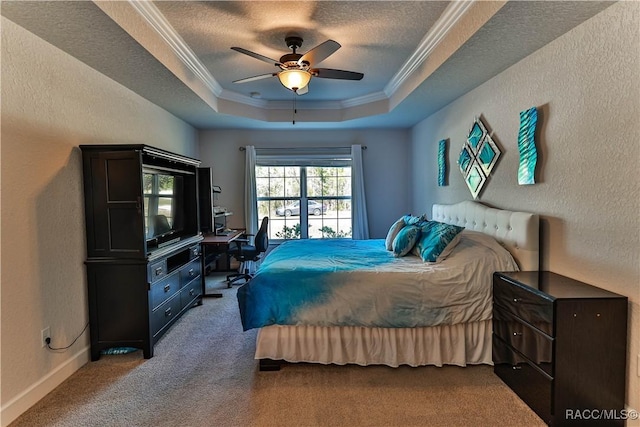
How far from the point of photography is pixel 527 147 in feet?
8.52

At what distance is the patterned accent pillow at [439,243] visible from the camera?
2.74 meters

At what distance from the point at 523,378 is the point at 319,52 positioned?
106 inches

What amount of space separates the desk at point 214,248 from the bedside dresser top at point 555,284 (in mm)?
3129

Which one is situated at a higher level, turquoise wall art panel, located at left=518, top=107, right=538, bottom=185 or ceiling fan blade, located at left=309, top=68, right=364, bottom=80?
ceiling fan blade, located at left=309, top=68, right=364, bottom=80

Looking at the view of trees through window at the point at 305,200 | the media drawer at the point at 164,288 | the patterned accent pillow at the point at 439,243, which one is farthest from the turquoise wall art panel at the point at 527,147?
the view of trees through window at the point at 305,200

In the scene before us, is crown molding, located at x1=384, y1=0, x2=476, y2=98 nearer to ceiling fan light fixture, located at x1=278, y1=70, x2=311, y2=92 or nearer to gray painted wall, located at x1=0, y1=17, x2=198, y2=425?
ceiling fan light fixture, located at x1=278, y1=70, x2=311, y2=92

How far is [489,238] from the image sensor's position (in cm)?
Answer: 279

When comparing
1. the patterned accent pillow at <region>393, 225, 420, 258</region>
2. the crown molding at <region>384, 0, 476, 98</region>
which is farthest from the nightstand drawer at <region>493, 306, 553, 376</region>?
the crown molding at <region>384, 0, 476, 98</region>

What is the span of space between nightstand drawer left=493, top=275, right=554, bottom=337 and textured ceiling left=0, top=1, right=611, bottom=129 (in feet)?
5.65

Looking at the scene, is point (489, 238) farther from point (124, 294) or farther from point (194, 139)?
point (194, 139)

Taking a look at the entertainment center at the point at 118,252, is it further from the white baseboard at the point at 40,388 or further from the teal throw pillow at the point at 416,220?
the teal throw pillow at the point at 416,220

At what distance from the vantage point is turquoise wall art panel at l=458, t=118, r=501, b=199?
3.17 meters

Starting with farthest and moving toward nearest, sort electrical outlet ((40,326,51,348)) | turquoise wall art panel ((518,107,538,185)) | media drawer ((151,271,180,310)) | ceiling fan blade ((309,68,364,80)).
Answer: ceiling fan blade ((309,68,364,80)), media drawer ((151,271,180,310)), turquoise wall art panel ((518,107,538,185)), electrical outlet ((40,326,51,348))

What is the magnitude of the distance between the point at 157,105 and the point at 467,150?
144 inches
